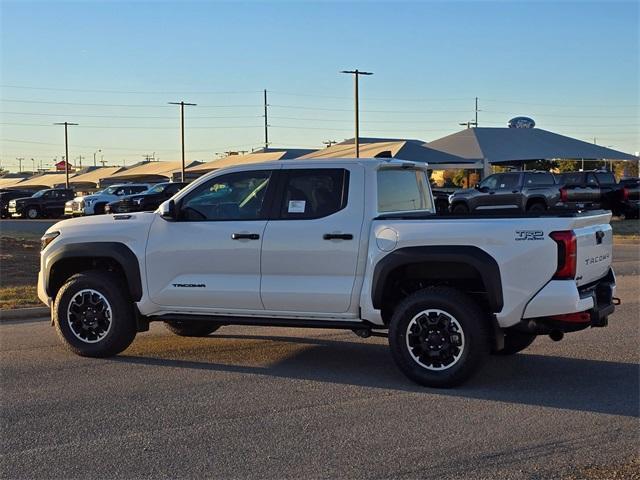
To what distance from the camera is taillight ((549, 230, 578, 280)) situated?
6148 millimetres

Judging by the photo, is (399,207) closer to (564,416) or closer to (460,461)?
(564,416)

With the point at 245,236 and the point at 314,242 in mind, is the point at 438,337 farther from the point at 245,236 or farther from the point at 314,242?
the point at 245,236

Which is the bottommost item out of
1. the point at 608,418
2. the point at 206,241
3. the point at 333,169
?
the point at 608,418

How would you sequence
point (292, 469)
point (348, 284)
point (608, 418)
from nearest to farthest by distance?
point (292, 469) → point (608, 418) → point (348, 284)

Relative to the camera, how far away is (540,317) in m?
6.32

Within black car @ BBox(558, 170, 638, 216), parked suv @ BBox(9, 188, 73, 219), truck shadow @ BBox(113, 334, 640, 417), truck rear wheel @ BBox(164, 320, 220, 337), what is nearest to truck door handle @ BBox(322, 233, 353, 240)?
truck shadow @ BBox(113, 334, 640, 417)

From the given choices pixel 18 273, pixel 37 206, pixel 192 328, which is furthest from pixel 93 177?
pixel 192 328

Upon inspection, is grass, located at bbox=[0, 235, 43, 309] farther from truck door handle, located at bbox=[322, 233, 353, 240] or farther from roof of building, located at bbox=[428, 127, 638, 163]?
roof of building, located at bbox=[428, 127, 638, 163]

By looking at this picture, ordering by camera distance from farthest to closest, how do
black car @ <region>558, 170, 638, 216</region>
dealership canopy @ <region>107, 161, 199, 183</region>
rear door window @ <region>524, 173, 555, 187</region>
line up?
dealership canopy @ <region>107, 161, 199, 183</region> < black car @ <region>558, 170, 638, 216</region> < rear door window @ <region>524, 173, 555, 187</region>

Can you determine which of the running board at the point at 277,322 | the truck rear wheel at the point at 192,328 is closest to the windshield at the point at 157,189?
the truck rear wheel at the point at 192,328

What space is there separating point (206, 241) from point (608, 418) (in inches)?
149

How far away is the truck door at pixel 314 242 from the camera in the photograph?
6.88 meters

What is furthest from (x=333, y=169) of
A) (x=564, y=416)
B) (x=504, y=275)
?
(x=564, y=416)

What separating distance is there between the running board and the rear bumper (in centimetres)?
136
